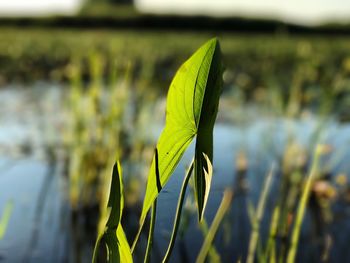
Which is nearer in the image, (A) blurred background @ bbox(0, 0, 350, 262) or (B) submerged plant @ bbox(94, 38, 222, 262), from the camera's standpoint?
(B) submerged plant @ bbox(94, 38, 222, 262)

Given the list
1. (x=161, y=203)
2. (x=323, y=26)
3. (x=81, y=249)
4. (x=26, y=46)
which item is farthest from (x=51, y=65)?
(x=323, y=26)

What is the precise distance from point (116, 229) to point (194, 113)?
0.15 metres

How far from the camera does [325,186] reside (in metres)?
1.78

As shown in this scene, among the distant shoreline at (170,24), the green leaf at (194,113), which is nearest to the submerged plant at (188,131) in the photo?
the green leaf at (194,113)

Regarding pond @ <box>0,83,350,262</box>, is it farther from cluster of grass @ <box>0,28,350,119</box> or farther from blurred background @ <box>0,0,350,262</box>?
cluster of grass @ <box>0,28,350,119</box>

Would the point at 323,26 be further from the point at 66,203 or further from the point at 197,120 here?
the point at 197,120

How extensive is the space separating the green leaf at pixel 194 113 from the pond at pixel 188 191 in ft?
0.14

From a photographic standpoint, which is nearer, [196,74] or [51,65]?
[196,74]

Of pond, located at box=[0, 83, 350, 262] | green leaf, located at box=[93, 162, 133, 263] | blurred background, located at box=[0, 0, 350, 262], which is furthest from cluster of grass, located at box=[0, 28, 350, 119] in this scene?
green leaf, located at box=[93, 162, 133, 263]

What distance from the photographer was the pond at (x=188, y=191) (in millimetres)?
1320

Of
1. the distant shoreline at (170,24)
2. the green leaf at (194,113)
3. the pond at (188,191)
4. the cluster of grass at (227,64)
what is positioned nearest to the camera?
the green leaf at (194,113)

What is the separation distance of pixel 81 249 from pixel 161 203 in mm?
794

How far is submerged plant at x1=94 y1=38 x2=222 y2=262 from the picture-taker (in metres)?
0.54

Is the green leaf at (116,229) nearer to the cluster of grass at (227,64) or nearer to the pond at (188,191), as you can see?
the pond at (188,191)
